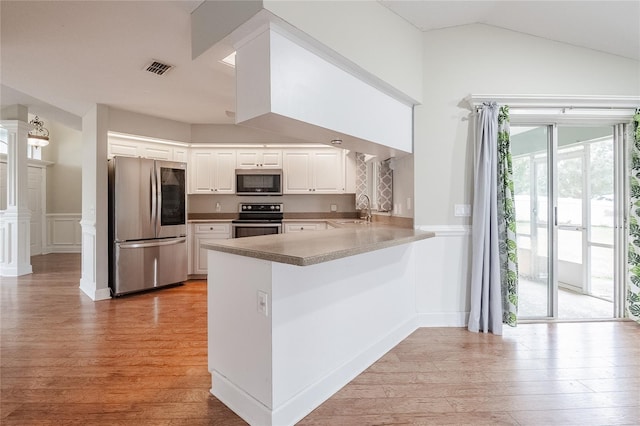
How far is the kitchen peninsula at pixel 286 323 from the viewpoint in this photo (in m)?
1.79

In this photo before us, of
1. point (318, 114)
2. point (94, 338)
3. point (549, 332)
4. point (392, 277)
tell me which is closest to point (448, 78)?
point (318, 114)

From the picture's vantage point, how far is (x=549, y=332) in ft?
10.4

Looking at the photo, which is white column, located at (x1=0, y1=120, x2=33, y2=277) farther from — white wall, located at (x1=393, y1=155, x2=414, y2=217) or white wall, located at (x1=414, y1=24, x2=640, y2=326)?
white wall, located at (x1=414, y1=24, x2=640, y2=326)

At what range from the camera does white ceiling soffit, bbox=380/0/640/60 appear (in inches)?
110

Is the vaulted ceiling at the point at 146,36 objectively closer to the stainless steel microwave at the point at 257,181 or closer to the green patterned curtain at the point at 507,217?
the green patterned curtain at the point at 507,217

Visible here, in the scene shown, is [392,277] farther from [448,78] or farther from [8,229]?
[8,229]

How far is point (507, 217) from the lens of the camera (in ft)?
10.2

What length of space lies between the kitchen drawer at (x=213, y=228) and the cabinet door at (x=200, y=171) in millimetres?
600

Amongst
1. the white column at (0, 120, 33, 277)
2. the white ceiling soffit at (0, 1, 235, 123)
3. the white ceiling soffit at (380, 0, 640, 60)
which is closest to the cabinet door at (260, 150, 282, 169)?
the white ceiling soffit at (0, 1, 235, 123)

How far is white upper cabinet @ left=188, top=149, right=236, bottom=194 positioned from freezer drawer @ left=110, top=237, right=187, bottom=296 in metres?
0.97

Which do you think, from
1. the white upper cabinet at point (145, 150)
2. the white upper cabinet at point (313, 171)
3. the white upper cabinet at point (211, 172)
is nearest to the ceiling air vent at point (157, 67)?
the white upper cabinet at point (145, 150)

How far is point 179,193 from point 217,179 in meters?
0.72

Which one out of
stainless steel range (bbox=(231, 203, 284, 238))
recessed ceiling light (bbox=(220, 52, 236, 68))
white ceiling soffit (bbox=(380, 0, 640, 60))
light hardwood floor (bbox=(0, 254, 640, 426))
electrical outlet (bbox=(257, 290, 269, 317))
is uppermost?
white ceiling soffit (bbox=(380, 0, 640, 60))

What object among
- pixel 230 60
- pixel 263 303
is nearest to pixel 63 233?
pixel 230 60
